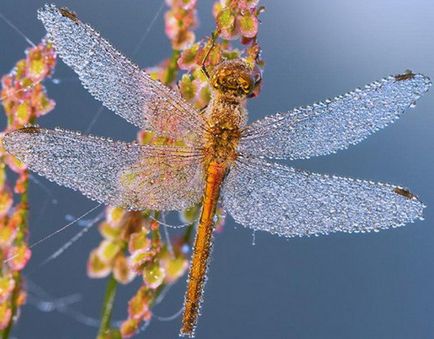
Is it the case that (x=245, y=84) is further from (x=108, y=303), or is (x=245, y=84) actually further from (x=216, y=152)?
(x=108, y=303)

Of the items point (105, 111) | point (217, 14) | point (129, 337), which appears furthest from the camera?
point (105, 111)

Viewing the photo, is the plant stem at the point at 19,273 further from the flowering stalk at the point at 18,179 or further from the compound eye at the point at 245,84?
the compound eye at the point at 245,84

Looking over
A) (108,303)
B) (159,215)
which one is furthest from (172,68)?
(108,303)

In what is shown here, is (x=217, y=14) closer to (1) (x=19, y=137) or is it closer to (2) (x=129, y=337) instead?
(1) (x=19, y=137)

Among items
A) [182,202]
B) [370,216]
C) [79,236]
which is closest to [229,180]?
[182,202]

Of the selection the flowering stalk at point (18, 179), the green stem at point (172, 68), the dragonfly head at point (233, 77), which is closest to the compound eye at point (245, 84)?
the dragonfly head at point (233, 77)

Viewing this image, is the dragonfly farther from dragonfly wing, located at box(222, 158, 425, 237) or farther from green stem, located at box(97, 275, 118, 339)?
green stem, located at box(97, 275, 118, 339)
